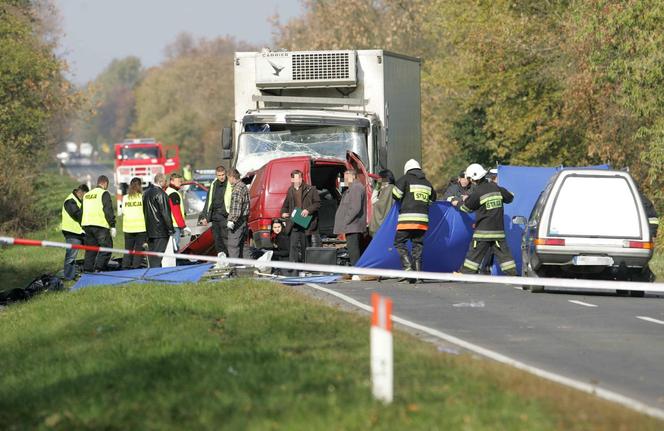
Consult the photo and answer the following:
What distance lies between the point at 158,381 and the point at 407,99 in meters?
18.7

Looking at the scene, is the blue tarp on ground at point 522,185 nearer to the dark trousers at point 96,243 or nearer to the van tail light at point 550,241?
the van tail light at point 550,241

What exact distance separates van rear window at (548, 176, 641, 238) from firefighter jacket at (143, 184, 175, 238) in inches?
253

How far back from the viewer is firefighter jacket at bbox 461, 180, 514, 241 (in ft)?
61.5

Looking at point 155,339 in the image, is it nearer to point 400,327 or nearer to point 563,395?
point 400,327

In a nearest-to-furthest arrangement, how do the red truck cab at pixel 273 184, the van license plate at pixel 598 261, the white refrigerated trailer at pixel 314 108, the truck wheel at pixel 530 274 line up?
the van license plate at pixel 598 261 < the truck wheel at pixel 530 274 < the red truck cab at pixel 273 184 < the white refrigerated trailer at pixel 314 108

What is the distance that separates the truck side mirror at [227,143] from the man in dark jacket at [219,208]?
9.24ft

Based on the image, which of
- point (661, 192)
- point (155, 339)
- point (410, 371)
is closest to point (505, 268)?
point (155, 339)

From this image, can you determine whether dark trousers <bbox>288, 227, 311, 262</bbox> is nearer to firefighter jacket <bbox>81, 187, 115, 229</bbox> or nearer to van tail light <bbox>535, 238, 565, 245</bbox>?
firefighter jacket <bbox>81, 187, 115, 229</bbox>

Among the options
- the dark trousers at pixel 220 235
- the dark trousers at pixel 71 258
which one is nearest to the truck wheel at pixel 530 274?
the dark trousers at pixel 220 235

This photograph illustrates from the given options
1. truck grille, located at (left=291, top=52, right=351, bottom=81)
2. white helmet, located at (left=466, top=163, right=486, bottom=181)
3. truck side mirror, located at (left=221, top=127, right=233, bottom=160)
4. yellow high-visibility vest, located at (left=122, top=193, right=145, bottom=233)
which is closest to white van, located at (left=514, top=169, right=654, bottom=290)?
white helmet, located at (left=466, top=163, right=486, bottom=181)

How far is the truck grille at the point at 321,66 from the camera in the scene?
2491cm

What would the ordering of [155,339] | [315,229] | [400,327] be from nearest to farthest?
[155,339] → [400,327] → [315,229]

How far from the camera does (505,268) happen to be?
737 inches

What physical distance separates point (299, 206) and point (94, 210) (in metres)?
3.47
